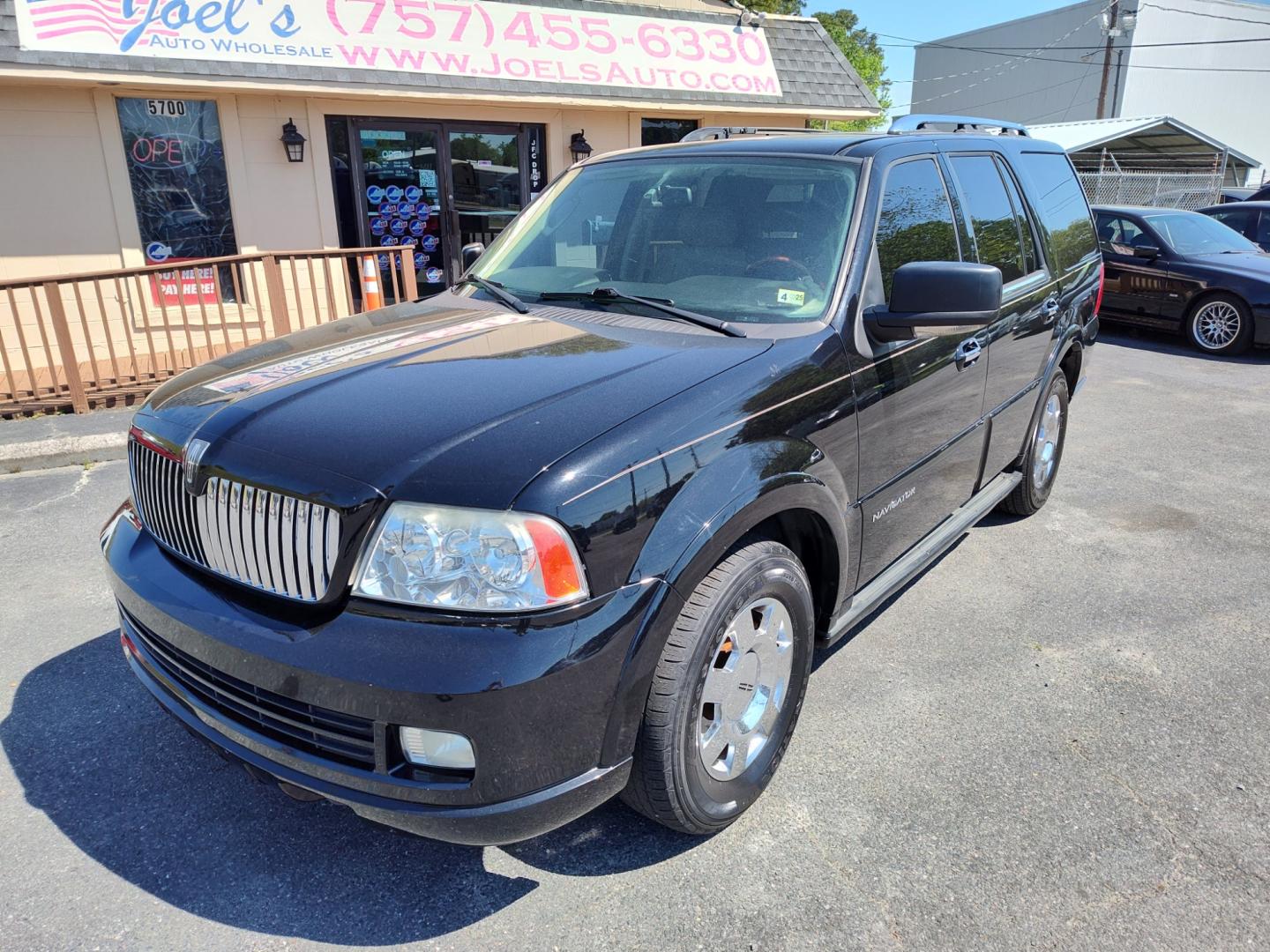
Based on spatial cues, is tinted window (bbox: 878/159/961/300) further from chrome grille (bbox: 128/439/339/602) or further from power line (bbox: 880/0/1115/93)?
power line (bbox: 880/0/1115/93)

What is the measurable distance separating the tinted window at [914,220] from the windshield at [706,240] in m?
0.19

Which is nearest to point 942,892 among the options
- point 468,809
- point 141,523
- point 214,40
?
point 468,809

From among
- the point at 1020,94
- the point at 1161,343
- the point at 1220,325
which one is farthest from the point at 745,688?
the point at 1020,94

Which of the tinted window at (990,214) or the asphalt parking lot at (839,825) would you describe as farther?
the tinted window at (990,214)

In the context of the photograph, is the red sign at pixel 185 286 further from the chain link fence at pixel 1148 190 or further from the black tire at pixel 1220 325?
the chain link fence at pixel 1148 190

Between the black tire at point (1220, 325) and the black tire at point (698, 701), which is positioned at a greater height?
the black tire at point (698, 701)

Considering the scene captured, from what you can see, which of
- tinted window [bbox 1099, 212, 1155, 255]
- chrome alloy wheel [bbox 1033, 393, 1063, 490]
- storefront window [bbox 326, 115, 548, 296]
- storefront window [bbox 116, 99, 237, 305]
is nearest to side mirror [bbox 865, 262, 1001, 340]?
chrome alloy wheel [bbox 1033, 393, 1063, 490]

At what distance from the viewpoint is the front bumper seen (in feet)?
6.25

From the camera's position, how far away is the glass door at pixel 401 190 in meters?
10.6

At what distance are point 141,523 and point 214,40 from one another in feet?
26.7

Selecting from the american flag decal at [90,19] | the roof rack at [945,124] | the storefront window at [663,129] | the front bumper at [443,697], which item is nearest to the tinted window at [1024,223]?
the roof rack at [945,124]

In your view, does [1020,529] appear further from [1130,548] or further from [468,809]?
[468,809]

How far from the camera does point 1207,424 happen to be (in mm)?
7348

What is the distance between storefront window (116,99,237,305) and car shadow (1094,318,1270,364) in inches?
422
